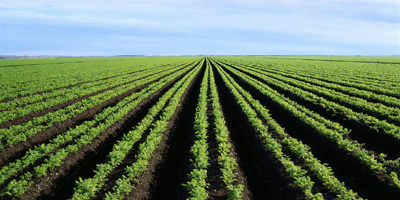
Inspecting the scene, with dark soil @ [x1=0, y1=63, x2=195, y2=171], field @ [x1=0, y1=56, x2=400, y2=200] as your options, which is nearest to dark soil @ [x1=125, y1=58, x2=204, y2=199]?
field @ [x1=0, y1=56, x2=400, y2=200]

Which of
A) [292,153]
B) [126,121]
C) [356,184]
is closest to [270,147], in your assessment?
[292,153]

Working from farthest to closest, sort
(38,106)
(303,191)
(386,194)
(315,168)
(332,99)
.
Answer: (332,99) → (38,106) → (315,168) → (386,194) → (303,191)

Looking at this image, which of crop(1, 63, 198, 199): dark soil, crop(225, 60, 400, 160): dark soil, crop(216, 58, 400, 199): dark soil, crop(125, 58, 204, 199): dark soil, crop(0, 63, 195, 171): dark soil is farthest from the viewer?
crop(225, 60, 400, 160): dark soil

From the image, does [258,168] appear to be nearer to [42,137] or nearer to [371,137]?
[371,137]

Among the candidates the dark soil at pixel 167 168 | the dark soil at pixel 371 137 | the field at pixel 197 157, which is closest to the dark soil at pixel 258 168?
the field at pixel 197 157

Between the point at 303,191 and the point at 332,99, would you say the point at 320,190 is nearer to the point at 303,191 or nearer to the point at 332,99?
the point at 303,191

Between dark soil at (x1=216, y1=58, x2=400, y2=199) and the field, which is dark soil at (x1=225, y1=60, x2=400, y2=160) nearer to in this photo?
the field

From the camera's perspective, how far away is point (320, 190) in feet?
18.8

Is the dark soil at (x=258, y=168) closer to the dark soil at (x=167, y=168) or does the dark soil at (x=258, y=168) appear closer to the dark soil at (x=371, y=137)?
the dark soil at (x=167, y=168)

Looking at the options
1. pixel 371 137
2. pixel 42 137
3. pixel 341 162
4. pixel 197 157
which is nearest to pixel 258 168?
pixel 197 157

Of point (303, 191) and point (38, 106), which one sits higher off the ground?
point (38, 106)

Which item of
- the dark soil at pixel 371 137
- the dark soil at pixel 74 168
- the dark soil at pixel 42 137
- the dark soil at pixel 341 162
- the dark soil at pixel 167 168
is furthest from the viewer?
the dark soil at pixel 371 137

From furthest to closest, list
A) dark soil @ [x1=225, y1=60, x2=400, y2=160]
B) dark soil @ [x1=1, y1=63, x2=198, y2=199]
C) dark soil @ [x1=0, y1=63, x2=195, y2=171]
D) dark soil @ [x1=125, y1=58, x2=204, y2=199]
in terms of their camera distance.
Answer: dark soil @ [x1=225, y1=60, x2=400, y2=160]
dark soil @ [x1=0, y1=63, x2=195, y2=171]
dark soil @ [x1=125, y1=58, x2=204, y2=199]
dark soil @ [x1=1, y1=63, x2=198, y2=199]

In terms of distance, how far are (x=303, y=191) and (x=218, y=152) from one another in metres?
3.15
